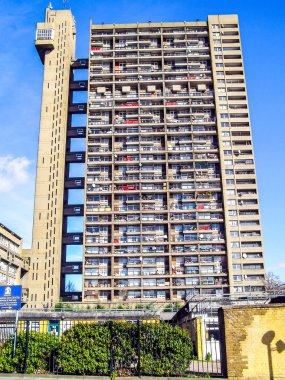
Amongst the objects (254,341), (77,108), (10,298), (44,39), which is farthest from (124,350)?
(44,39)

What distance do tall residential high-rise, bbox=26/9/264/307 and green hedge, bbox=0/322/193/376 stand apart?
6267 centimetres

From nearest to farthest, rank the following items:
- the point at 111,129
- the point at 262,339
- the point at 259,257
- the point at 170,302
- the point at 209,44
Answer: the point at 262,339 → the point at 170,302 → the point at 259,257 → the point at 111,129 → the point at 209,44

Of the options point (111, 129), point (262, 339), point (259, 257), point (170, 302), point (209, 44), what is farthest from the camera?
point (209, 44)

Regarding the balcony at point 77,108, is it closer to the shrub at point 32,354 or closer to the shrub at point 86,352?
the shrub at point 32,354

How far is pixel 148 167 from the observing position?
92.5 m

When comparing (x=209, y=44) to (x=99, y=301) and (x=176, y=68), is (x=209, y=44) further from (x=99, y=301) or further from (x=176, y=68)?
(x=99, y=301)

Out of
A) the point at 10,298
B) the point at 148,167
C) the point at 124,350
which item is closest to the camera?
the point at 124,350

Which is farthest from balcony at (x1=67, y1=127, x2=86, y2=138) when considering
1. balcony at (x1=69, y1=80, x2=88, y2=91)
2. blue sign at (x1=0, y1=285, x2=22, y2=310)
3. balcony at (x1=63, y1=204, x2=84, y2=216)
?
blue sign at (x1=0, y1=285, x2=22, y2=310)

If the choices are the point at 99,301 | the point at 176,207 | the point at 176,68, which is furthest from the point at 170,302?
the point at 176,68

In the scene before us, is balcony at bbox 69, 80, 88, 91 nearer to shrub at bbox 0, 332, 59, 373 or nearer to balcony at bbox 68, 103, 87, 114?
balcony at bbox 68, 103, 87, 114

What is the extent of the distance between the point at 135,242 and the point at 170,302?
46.1 ft

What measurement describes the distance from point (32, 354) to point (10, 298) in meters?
5.97

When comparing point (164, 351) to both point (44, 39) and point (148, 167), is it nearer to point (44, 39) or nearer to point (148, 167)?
point (148, 167)

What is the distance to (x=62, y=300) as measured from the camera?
87875 millimetres
